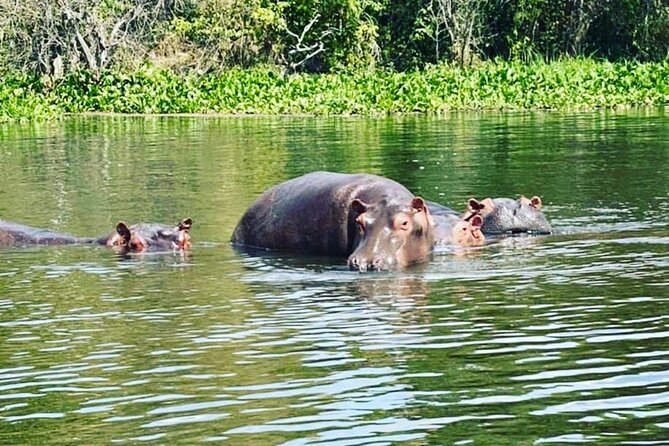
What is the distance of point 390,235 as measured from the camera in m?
10.3

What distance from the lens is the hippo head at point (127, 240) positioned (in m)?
12.1

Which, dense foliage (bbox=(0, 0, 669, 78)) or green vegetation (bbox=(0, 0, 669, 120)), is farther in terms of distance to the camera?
dense foliage (bbox=(0, 0, 669, 78))

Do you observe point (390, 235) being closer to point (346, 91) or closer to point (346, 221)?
point (346, 221)

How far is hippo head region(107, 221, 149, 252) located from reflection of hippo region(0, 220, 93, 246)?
0.41 m

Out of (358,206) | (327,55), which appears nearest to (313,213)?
(358,206)

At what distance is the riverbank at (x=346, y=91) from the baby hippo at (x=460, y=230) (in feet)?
76.1

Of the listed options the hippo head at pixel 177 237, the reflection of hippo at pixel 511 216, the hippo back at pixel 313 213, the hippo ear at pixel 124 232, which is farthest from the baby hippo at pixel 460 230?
the hippo ear at pixel 124 232

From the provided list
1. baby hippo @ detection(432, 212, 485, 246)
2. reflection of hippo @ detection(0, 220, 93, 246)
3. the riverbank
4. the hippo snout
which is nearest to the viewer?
the hippo snout

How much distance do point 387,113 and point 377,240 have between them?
25340 millimetres

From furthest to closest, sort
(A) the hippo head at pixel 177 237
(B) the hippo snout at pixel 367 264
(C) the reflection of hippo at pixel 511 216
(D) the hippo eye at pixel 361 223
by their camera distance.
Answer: (C) the reflection of hippo at pixel 511 216, (A) the hippo head at pixel 177 237, (D) the hippo eye at pixel 361 223, (B) the hippo snout at pixel 367 264

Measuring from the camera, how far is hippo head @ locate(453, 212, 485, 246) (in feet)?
37.7

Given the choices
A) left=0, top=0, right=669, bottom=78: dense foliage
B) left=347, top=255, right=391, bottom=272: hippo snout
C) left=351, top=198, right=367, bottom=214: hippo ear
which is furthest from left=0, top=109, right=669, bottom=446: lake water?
left=0, top=0, right=669, bottom=78: dense foliage

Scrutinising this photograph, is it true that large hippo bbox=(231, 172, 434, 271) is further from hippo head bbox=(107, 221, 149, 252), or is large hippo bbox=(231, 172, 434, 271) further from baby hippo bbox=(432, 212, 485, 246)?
hippo head bbox=(107, 221, 149, 252)

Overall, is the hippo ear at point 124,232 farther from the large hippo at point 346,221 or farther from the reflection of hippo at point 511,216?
the reflection of hippo at point 511,216
